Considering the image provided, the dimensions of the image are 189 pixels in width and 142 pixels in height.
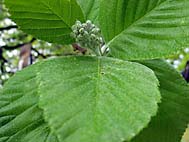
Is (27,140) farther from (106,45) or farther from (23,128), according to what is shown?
(106,45)

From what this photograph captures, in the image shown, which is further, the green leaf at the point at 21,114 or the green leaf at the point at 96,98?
the green leaf at the point at 21,114

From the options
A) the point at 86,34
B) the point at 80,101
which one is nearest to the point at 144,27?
the point at 86,34

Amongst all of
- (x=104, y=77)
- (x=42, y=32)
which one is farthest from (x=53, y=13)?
(x=104, y=77)

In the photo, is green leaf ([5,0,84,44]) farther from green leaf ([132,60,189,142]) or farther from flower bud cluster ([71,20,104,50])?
green leaf ([132,60,189,142])

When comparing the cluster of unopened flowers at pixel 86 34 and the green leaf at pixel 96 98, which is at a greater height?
the cluster of unopened flowers at pixel 86 34

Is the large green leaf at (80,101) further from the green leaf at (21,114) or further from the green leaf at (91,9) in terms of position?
the green leaf at (91,9)

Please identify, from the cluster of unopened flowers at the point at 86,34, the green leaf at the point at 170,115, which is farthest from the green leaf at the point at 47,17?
the green leaf at the point at 170,115

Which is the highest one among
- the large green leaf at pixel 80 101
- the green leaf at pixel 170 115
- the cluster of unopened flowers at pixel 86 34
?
the cluster of unopened flowers at pixel 86 34

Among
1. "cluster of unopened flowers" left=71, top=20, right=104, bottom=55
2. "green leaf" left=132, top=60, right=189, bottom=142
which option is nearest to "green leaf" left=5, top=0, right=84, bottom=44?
"cluster of unopened flowers" left=71, top=20, right=104, bottom=55
